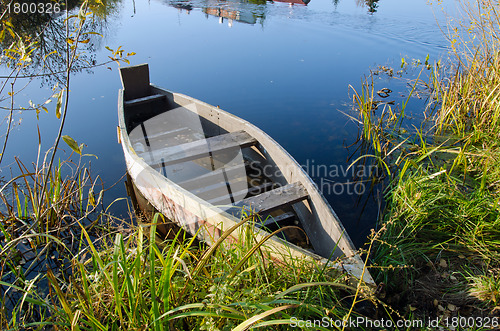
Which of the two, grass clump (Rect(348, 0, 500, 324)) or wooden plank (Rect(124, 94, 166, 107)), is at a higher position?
wooden plank (Rect(124, 94, 166, 107))

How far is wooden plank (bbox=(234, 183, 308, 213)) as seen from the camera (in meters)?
3.23

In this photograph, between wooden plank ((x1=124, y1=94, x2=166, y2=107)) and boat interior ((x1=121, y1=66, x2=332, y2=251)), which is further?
wooden plank ((x1=124, y1=94, x2=166, y2=107))

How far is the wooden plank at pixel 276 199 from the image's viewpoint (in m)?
3.23

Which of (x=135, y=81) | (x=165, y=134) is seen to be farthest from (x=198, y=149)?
(x=135, y=81)

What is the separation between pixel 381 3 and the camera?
12859 mm

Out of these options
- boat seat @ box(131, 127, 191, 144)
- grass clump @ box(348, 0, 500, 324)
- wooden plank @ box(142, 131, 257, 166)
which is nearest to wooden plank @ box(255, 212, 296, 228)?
grass clump @ box(348, 0, 500, 324)

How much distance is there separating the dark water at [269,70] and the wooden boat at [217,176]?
749 millimetres

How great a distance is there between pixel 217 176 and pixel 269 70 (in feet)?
16.5

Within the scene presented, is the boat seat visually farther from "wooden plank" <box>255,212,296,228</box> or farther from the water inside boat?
"wooden plank" <box>255,212,296,228</box>

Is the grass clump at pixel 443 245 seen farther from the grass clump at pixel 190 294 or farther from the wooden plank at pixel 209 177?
the wooden plank at pixel 209 177

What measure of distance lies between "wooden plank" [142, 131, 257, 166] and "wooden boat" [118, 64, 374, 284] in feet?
0.04

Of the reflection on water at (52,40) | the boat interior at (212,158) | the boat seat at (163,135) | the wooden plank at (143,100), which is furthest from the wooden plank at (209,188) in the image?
the reflection on water at (52,40)

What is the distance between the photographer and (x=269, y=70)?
855 cm

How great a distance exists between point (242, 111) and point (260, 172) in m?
2.67
